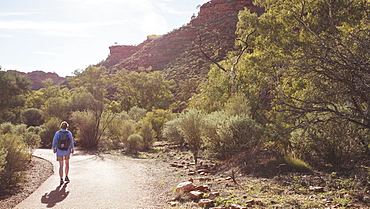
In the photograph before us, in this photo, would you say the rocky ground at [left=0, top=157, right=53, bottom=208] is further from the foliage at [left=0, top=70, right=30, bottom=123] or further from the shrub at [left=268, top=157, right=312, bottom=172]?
the foliage at [left=0, top=70, right=30, bottom=123]

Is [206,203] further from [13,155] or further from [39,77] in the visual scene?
[39,77]

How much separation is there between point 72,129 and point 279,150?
18.2 metres

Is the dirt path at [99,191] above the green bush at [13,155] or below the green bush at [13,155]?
below

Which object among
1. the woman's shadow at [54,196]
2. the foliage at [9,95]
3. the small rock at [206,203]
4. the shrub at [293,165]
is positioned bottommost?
the woman's shadow at [54,196]

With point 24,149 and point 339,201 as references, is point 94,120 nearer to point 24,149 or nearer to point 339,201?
point 24,149

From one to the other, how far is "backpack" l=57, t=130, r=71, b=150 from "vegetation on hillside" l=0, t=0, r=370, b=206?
129 cm

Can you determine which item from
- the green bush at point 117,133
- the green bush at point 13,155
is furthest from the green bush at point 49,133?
the green bush at point 13,155

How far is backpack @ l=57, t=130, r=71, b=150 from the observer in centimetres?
762

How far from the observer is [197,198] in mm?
5879

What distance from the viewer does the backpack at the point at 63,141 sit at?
762 centimetres

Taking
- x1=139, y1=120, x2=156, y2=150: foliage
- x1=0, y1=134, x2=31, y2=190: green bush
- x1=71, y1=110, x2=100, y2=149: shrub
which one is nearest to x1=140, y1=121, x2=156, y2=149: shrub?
x1=139, y1=120, x2=156, y2=150: foliage

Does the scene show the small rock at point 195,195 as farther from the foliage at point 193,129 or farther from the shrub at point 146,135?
the shrub at point 146,135

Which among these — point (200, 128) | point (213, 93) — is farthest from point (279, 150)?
point (213, 93)

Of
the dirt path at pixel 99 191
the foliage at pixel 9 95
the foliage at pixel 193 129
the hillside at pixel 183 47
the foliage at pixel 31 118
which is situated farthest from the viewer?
the hillside at pixel 183 47
